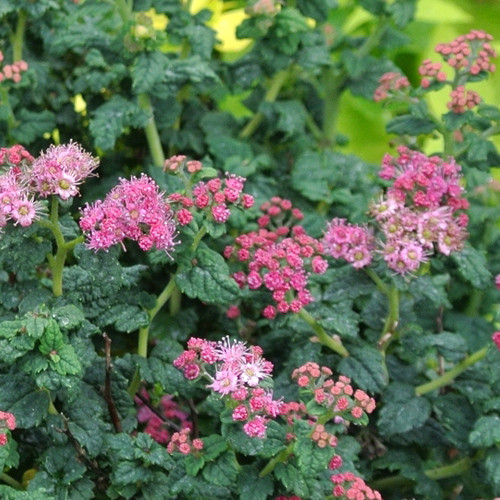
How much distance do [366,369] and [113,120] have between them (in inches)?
26.4

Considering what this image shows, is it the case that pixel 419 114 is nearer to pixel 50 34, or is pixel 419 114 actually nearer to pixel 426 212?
pixel 426 212

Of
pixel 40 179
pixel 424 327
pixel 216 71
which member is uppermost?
pixel 40 179

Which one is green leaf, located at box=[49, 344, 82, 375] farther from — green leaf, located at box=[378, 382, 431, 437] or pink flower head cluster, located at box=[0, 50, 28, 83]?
pink flower head cluster, located at box=[0, 50, 28, 83]

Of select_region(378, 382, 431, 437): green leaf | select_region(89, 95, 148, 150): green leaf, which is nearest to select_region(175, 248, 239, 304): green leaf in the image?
select_region(378, 382, 431, 437): green leaf

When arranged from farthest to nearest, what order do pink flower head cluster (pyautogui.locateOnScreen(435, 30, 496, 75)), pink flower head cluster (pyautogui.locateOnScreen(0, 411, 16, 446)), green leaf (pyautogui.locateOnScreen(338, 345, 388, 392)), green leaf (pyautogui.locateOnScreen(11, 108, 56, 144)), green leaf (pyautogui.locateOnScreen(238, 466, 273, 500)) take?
green leaf (pyautogui.locateOnScreen(11, 108, 56, 144)), pink flower head cluster (pyautogui.locateOnScreen(435, 30, 496, 75)), green leaf (pyautogui.locateOnScreen(338, 345, 388, 392)), green leaf (pyautogui.locateOnScreen(238, 466, 273, 500)), pink flower head cluster (pyautogui.locateOnScreen(0, 411, 16, 446))

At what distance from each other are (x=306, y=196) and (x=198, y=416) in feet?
1.70

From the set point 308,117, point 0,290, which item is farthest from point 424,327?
point 0,290

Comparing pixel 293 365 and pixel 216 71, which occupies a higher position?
pixel 216 71

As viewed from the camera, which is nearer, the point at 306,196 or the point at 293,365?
the point at 293,365

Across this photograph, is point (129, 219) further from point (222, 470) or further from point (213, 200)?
point (222, 470)

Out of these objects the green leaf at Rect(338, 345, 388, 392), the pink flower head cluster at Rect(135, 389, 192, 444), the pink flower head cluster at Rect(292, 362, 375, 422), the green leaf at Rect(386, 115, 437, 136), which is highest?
the pink flower head cluster at Rect(292, 362, 375, 422)

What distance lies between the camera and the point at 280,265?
1442 millimetres

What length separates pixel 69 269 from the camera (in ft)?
4.82

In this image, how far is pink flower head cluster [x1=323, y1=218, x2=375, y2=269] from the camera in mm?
1504
